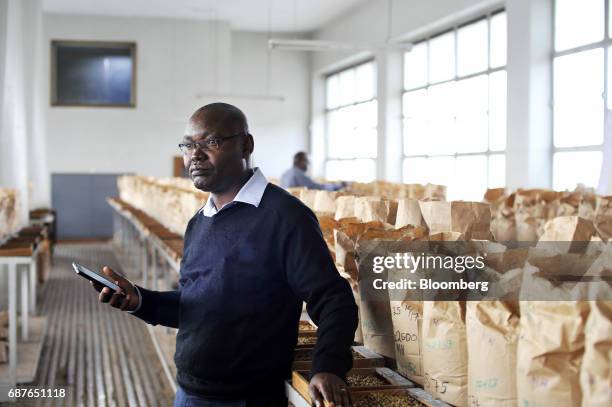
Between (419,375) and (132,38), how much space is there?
14.8 meters

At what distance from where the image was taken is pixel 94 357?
5.34 meters

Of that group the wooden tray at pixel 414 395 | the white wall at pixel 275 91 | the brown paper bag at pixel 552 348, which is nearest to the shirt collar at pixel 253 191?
the wooden tray at pixel 414 395

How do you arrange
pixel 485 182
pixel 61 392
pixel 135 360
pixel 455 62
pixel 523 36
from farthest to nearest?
1. pixel 455 62
2. pixel 485 182
3. pixel 523 36
4. pixel 135 360
5. pixel 61 392

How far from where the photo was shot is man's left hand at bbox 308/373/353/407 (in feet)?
5.08

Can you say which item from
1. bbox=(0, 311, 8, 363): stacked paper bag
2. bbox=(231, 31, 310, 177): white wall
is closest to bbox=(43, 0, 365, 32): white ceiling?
bbox=(231, 31, 310, 177): white wall

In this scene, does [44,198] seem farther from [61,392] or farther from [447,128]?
[61,392]

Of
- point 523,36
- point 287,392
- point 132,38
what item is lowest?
point 287,392

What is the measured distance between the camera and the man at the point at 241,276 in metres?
1.79

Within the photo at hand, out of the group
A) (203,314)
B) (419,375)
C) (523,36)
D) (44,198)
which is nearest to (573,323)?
(419,375)

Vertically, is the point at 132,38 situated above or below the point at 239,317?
above

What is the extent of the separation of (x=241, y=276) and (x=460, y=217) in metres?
1.18

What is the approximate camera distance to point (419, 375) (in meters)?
1.75

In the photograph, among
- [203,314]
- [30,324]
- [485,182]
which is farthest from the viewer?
[485,182]

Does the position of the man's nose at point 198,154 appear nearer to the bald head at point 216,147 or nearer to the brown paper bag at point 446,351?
the bald head at point 216,147
